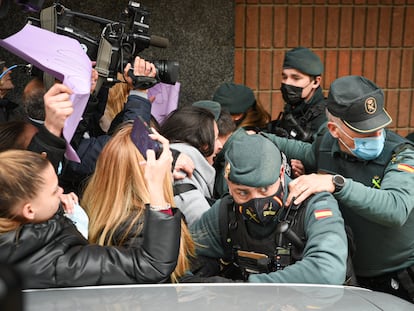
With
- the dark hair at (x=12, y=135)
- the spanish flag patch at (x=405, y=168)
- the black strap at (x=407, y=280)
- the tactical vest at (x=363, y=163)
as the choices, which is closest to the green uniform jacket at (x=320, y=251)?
the spanish flag patch at (x=405, y=168)

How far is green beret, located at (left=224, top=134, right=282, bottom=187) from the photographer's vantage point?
2.36 meters

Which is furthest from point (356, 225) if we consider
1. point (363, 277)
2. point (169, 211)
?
point (169, 211)

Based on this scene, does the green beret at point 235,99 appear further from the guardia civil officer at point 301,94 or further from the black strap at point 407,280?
the black strap at point 407,280

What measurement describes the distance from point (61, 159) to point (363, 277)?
1.50 metres

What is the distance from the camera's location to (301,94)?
4.44 meters

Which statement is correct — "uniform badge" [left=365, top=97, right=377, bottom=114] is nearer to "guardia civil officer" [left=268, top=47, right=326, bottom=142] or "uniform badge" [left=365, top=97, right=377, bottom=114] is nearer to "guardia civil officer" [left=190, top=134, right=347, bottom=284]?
"guardia civil officer" [left=190, top=134, right=347, bottom=284]

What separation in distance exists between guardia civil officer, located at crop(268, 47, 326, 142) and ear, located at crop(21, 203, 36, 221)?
258cm

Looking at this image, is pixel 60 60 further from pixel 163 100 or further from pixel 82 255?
pixel 163 100

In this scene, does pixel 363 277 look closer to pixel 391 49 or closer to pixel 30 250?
pixel 30 250

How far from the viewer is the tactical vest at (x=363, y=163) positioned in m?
2.89

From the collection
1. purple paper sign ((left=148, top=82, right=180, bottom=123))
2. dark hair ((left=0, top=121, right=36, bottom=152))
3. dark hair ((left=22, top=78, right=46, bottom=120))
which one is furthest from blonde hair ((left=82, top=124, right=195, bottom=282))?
purple paper sign ((left=148, top=82, right=180, bottom=123))

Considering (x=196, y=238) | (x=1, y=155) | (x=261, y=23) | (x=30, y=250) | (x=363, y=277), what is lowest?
(x=363, y=277)

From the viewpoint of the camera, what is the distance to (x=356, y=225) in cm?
288

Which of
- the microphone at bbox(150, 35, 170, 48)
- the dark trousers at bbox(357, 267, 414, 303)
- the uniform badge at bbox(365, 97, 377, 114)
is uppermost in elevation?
the microphone at bbox(150, 35, 170, 48)
